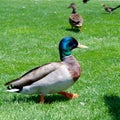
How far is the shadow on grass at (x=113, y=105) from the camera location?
5523mm

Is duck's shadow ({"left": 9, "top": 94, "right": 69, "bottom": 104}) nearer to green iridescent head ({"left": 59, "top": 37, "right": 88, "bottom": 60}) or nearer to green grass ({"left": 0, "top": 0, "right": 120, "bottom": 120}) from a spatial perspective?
green grass ({"left": 0, "top": 0, "right": 120, "bottom": 120})

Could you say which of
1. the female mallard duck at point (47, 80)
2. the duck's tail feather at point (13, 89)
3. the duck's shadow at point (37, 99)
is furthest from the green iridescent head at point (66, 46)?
the duck's tail feather at point (13, 89)

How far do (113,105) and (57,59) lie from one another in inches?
160

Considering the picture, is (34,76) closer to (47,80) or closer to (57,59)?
(47,80)

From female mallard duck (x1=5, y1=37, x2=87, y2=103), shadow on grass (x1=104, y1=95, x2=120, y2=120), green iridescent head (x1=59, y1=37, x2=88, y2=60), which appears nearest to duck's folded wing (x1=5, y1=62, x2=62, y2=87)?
female mallard duck (x1=5, y1=37, x2=87, y2=103)

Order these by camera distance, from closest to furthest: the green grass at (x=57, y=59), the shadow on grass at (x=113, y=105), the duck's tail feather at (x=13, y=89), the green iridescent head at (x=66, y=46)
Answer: the shadow on grass at (x=113, y=105)
the green grass at (x=57, y=59)
the duck's tail feather at (x=13, y=89)
the green iridescent head at (x=66, y=46)

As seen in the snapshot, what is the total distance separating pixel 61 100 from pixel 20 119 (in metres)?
1.13

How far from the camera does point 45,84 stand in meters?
5.98

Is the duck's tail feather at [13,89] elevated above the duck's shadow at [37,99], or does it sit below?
above

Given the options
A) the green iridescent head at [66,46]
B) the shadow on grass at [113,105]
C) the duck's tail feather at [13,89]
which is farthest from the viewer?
the green iridescent head at [66,46]

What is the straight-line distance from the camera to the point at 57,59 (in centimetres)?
996

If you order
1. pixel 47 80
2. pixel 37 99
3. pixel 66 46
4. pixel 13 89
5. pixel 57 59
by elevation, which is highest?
pixel 66 46

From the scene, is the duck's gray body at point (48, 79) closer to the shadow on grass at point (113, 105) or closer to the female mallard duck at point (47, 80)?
the female mallard duck at point (47, 80)

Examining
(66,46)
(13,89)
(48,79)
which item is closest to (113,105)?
(48,79)
